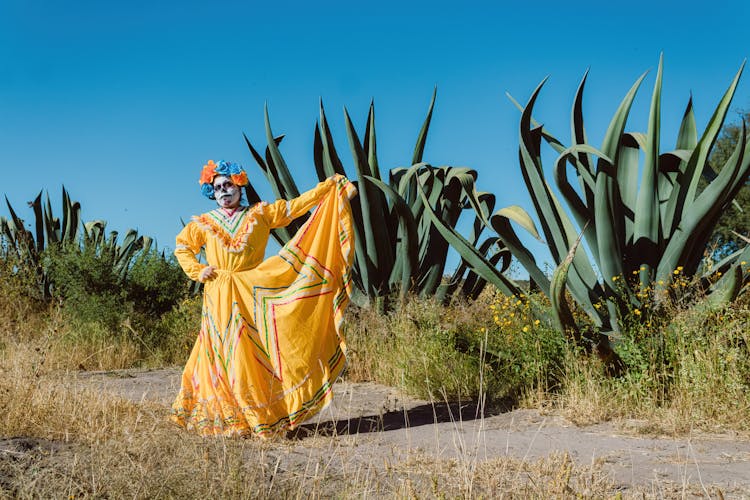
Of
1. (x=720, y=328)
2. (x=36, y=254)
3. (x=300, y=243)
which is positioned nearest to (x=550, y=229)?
(x=720, y=328)

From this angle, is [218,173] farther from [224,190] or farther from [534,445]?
[534,445]

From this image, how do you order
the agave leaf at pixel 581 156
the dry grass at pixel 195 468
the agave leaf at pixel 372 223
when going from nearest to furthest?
the dry grass at pixel 195 468 → the agave leaf at pixel 581 156 → the agave leaf at pixel 372 223

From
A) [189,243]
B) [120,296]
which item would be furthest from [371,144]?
[120,296]

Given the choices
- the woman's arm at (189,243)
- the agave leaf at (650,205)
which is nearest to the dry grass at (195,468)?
the woman's arm at (189,243)

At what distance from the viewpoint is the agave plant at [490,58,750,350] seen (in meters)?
5.31

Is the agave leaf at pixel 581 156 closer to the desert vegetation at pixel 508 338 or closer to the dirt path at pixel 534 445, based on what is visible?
the desert vegetation at pixel 508 338

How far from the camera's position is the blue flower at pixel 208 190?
5062mm

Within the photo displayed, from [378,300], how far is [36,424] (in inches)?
172

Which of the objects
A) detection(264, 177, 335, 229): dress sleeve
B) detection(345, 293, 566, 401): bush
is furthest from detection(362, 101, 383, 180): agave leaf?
detection(264, 177, 335, 229): dress sleeve

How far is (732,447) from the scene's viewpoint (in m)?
4.25

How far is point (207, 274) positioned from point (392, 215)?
4021 mm

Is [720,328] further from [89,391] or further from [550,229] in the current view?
[89,391]

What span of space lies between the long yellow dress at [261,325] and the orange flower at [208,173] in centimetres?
22

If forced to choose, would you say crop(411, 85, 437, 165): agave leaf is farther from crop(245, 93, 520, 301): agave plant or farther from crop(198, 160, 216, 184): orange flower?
crop(198, 160, 216, 184): orange flower
